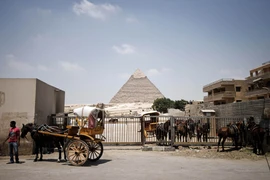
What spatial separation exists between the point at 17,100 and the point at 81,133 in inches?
182

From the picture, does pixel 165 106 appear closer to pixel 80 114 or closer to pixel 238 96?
pixel 238 96

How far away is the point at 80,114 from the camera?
849cm

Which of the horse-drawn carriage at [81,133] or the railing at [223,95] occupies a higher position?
the railing at [223,95]

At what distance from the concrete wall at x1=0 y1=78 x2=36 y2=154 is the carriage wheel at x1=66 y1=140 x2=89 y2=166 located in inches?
158

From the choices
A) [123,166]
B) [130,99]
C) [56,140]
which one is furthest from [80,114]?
[130,99]

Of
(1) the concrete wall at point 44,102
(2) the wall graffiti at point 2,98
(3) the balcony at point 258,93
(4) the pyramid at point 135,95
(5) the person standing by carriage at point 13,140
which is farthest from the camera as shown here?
(4) the pyramid at point 135,95

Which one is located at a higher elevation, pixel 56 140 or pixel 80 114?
pixel 80 114

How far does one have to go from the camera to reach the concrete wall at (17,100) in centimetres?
1113

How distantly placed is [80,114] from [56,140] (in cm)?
160

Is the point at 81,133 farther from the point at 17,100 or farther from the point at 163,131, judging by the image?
the point at 163,131

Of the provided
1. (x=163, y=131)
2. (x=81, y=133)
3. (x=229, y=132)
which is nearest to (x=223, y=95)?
(x=163, y=131)

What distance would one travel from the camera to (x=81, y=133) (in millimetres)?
8359

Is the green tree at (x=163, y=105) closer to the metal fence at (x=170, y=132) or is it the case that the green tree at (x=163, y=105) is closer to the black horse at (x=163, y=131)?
the metal fence at (x=170, y=132)

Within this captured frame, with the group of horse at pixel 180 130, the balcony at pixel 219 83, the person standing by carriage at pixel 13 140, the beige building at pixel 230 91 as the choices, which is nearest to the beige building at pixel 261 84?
the beige building at pixel 230 91
